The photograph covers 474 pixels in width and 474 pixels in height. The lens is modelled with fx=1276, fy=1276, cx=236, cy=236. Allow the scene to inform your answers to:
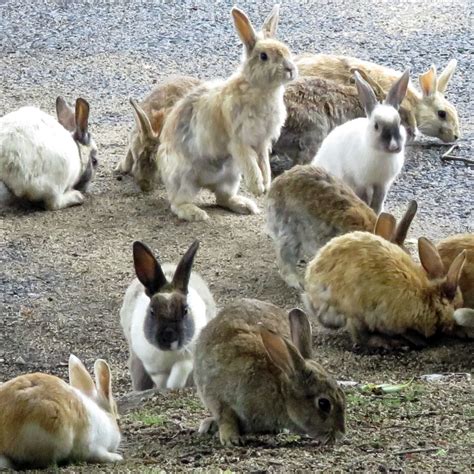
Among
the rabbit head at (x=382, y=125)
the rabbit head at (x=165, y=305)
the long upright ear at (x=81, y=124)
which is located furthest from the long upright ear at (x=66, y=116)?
the rabbit head at (x=165, y=305)

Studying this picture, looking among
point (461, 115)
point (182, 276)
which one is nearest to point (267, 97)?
point (461, 115)

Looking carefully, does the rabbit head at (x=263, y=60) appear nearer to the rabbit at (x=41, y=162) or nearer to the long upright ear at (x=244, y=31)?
the long upright ear at (x=244, y=31)

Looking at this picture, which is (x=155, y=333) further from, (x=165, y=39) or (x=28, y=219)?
(x=165, y=39)

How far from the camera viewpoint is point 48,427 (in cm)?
498

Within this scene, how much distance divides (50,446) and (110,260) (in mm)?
4470

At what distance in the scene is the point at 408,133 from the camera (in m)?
11.9

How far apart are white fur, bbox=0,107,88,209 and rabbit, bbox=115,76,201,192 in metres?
0.58

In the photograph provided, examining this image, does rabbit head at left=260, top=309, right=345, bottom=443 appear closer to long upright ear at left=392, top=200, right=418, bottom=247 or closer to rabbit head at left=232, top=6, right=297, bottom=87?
long upright ear at left=392, top=200, right=418, bottom=247

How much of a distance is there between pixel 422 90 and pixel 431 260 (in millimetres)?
5520

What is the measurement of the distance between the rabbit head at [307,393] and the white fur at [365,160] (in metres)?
4.53

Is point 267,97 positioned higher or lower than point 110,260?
higher

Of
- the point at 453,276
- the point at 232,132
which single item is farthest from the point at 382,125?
the point at 453,276

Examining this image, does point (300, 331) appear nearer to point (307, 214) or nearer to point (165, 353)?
point (165, 353)

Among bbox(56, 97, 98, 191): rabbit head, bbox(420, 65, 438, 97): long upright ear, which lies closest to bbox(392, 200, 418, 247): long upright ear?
bbox(56, 97, 98, 191): rabbit head
